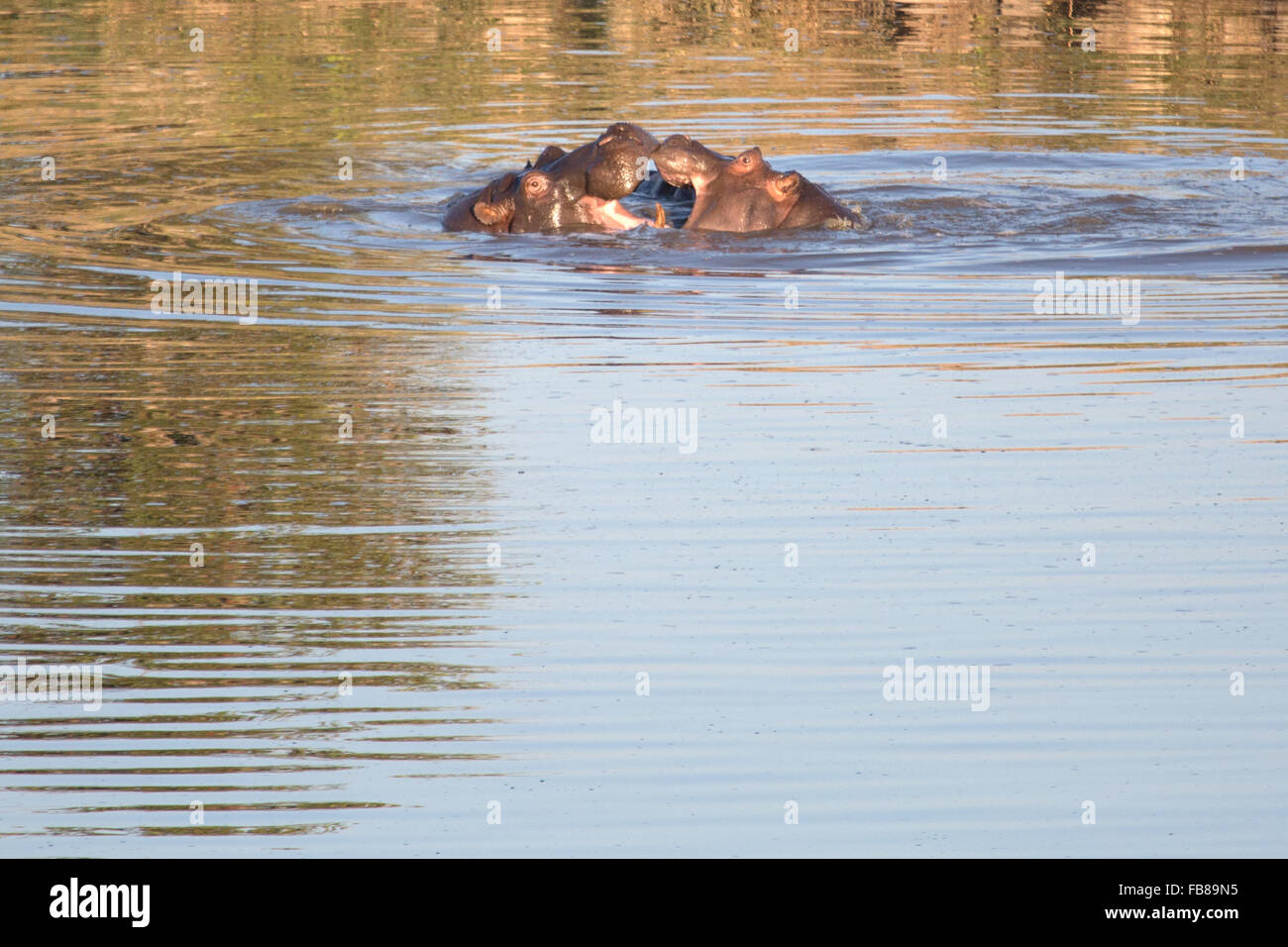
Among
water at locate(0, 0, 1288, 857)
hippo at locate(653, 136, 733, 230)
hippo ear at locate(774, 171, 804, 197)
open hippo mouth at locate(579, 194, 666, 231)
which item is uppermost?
hippo at locate(653, 136, 733, 230)

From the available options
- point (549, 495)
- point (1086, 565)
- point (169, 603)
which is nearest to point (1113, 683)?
point (1086, 565)

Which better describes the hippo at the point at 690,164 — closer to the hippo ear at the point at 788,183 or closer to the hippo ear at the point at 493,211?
the hippo ear at the point at 788,183

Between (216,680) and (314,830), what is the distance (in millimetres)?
986

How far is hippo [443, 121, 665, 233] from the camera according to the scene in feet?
37.4

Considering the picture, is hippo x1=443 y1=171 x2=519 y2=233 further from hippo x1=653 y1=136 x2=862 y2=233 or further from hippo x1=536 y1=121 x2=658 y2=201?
hippo x1=653 y1=136 x2=862 y2=233

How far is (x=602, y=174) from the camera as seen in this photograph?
1152 cm

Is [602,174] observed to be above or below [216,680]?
above

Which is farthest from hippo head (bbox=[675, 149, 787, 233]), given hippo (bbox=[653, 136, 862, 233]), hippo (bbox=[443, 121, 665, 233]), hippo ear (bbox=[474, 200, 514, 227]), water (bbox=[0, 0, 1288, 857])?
hippo ear (bbox=[474, 200, 514, 227])

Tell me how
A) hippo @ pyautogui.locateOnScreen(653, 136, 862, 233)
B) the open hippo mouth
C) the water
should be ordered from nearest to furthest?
the water < hippo @ pyautogui.locateOnScreen(653, 136, 862, 233) < the open hippo mouth

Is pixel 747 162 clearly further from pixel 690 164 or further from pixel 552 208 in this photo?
pixel 552 208

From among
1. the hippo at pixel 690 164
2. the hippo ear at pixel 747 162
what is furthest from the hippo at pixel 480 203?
the hippo ear at pixel 747 162

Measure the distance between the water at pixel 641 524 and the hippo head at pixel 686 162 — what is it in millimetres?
396
